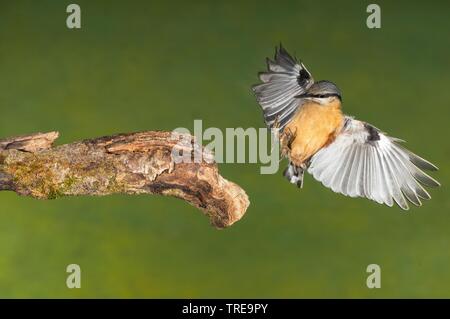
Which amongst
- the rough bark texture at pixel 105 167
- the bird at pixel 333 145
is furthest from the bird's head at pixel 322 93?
A: the rough bark texture at pixel 105 167

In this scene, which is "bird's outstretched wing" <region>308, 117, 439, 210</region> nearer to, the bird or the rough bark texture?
the bird

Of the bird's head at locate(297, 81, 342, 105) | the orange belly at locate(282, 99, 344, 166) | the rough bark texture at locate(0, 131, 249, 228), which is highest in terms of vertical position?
Answer: the bird's head at locate(297, 81, 342, 105)

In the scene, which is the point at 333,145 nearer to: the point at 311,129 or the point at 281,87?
the point at 311,129

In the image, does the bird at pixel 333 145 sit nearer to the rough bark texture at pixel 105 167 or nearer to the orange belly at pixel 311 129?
the orange belly at pixel 311 129

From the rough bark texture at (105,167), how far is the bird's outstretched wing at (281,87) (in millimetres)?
332

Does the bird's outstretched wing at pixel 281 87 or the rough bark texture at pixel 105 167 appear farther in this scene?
the bird's outstretched wing at pixel 281 87

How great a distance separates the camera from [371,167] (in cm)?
166

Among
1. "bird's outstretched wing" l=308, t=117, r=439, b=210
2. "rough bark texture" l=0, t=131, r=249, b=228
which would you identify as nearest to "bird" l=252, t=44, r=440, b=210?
"bird's outstretched wing" l=308, t=117, r=439, b=210

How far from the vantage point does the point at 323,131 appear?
5.26 ft

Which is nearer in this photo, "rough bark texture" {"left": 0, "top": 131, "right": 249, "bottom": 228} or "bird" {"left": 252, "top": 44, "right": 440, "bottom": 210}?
"rough bark texture" {"left": 0, "top": 131, "right": 249, "bottom": 228}

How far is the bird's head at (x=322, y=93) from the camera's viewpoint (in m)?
1.56

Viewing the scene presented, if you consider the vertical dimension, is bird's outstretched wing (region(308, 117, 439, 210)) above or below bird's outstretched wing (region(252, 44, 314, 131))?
below

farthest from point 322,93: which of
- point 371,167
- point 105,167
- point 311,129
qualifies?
point 105,167

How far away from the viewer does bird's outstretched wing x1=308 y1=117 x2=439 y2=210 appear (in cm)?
163
